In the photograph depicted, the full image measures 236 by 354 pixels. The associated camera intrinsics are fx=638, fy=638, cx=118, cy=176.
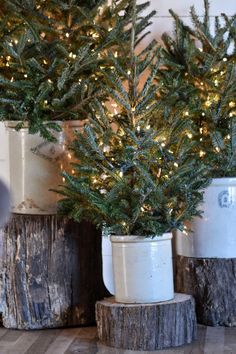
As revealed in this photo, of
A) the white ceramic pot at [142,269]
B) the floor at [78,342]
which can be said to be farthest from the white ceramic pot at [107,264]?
the white ceramic pot at [142,269]

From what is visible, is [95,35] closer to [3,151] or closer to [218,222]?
[3,151]

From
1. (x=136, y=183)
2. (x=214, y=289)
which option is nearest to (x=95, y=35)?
(x=136, y=183)

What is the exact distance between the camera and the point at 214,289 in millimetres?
3299

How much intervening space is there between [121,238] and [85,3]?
130 centimetres

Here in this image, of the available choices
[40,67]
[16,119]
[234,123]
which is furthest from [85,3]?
[234,123]

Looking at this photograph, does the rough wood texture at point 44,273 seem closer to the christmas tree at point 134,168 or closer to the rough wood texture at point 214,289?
the christmas tree at point 134,168

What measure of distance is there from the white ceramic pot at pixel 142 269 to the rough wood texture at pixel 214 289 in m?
0.47

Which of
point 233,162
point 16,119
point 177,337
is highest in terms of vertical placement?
point 16,119

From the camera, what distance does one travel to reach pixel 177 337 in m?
2.83

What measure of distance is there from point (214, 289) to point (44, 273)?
34.7 inches

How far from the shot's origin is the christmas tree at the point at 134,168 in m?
2.85

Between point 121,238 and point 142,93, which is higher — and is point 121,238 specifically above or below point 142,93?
below

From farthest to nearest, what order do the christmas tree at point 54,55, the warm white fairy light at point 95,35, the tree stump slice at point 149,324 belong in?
the warm white fairy light at point 95,35 < the christmas tree at point 54,55 < the tree stump slice at point 149,324

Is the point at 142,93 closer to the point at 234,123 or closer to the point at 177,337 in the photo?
the point at 234,123
